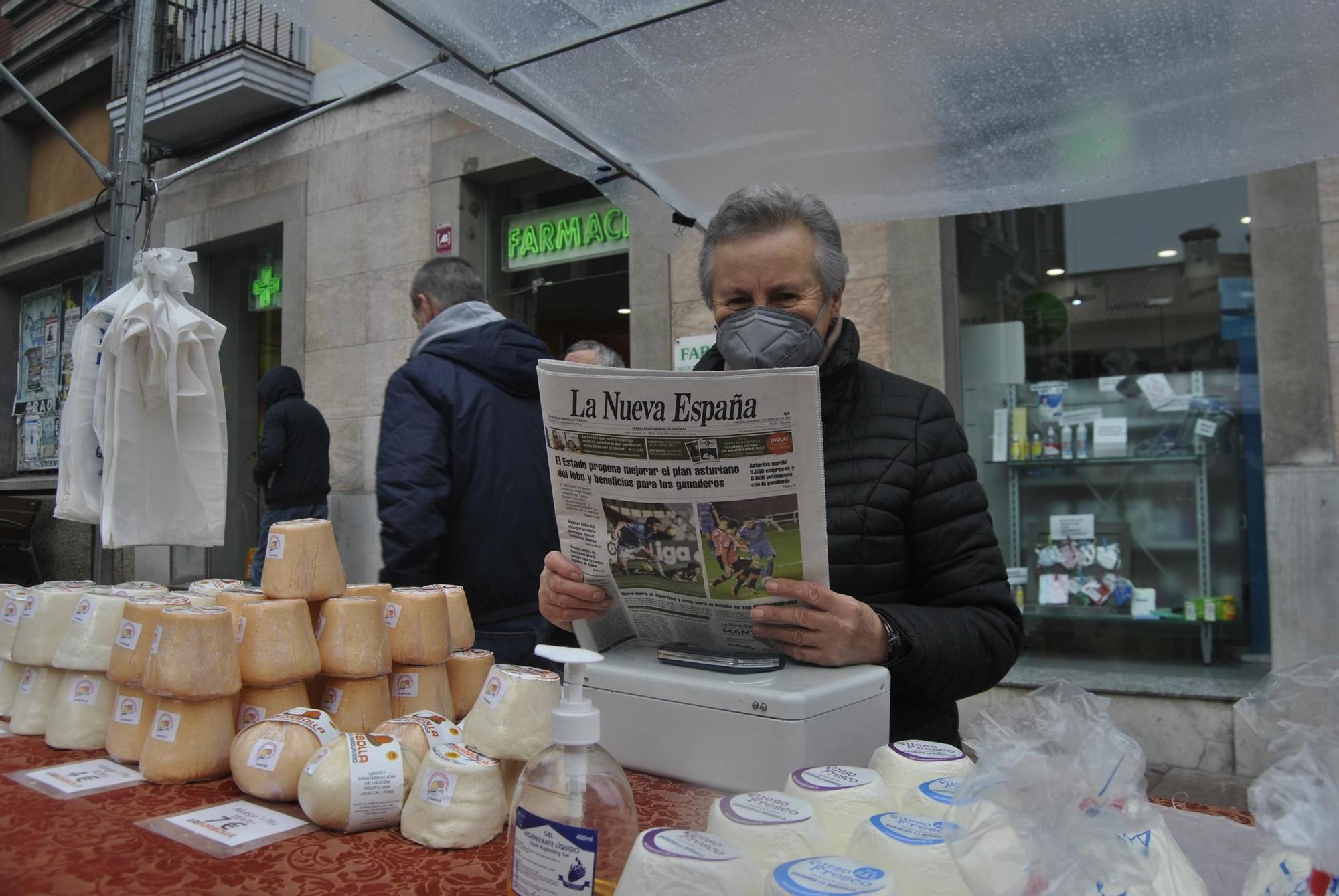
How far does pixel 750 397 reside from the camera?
3.98 feet

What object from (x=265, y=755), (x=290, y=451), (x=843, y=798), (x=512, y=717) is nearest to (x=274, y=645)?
(x=265, y=755)

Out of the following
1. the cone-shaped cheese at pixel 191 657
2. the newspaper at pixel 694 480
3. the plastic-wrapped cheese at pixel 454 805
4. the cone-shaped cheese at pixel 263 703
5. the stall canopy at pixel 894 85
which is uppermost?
the stall canopy at pixel 894 85

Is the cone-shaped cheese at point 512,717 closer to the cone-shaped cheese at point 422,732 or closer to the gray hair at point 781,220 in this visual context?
the cone-shaped cheese at point 422,732

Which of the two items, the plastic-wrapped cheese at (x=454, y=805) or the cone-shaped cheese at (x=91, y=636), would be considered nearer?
the plastic-wrapped cheese at (x=454, y=805)

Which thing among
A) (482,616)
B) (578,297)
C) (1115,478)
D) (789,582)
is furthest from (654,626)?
(578,297)

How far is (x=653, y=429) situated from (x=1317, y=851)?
2.71 feet

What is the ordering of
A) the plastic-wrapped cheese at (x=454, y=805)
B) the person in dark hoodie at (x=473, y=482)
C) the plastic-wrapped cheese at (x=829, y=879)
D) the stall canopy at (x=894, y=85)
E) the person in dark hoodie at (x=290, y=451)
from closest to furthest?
the plastic-wrapped cheese at (x=829, y=879) < the plastic-wrapped cheese at (x=454, y=805) < the stall canopy at (x=894, y=85) < the person in dark hoodie at (x=473, y=482) < the person in dark hoodie at (x=290, y=451)

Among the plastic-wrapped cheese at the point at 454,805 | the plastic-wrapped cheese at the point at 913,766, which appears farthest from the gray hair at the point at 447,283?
the plastic-wrapped cheese at the point at 913,766

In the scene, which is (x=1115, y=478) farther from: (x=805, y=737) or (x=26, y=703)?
(x=26, y=703)

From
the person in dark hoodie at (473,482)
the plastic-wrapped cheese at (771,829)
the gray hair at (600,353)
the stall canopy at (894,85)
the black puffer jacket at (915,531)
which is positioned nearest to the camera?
the plastic-wrapped cheese at (771,829)

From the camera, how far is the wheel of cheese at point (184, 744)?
4.73 ft

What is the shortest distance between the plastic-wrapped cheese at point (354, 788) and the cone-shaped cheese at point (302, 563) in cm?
41

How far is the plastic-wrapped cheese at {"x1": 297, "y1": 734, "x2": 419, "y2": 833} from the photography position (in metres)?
1.24

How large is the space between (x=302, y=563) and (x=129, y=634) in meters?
0.29
